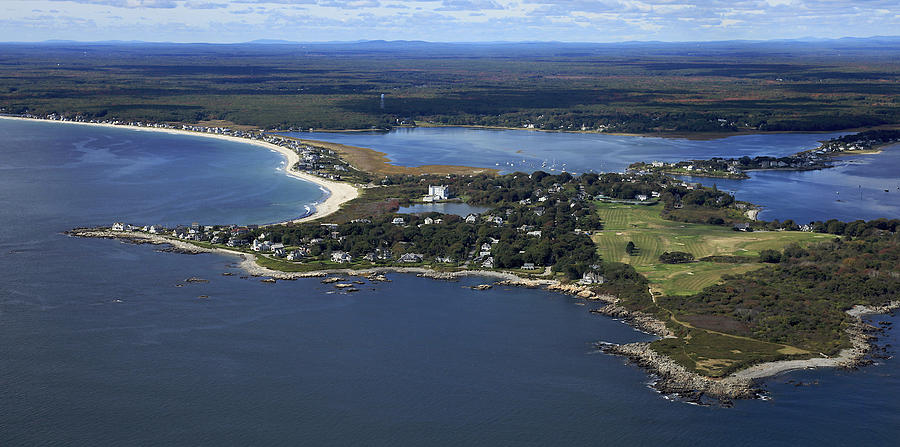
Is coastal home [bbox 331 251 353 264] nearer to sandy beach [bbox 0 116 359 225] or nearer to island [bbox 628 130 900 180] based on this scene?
sandy beach [bbox 0 116 359 225]

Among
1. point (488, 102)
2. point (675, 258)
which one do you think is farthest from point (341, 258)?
point (488, 102)

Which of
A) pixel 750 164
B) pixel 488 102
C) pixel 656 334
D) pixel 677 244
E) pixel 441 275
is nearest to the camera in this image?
pixel 656 334

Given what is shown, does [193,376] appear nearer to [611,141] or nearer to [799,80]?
[611,141]

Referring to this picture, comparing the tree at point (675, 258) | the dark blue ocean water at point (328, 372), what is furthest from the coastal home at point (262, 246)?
the tree at point (675, 258)

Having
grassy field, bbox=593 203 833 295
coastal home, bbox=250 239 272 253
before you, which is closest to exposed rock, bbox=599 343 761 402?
grassy field, bbox=593 203 833 295

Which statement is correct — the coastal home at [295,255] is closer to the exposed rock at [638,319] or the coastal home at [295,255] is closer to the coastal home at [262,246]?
the coastal home at [262,246]

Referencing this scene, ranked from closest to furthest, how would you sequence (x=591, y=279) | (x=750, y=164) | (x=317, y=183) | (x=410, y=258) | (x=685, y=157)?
1. (x=591, y=279)
2. (x=410, y=258)
3. (x=317, y=183)
4. (x=750, y=164)
5. (x=685, y=157)

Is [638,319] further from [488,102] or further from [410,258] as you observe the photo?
[488,102]
